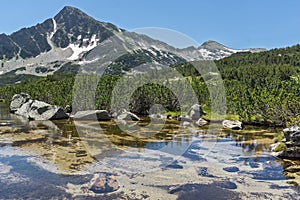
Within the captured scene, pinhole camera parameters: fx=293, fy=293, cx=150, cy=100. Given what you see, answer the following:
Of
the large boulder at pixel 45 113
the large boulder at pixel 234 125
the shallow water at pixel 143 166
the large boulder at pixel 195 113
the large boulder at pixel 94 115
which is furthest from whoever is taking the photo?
the large boulder at pixel 195 113

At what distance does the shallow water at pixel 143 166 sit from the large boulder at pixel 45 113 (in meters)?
18.1

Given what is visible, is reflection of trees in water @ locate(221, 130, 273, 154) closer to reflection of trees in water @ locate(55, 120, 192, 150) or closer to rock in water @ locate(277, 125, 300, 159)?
rock in water @ locate(277, 125, 300, 159)

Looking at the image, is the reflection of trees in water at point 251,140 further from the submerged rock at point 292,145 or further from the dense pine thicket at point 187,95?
the dense pine thicket at point 187,95

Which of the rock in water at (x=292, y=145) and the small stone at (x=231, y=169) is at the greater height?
the rock in water at (x=292, y=145)

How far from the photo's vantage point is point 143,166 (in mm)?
23625

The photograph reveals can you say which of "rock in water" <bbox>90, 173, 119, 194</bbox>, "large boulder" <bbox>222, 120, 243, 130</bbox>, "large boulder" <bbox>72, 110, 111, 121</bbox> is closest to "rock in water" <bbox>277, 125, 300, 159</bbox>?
"rock in water" <bbox>90, 173, 119, 194</bbox>

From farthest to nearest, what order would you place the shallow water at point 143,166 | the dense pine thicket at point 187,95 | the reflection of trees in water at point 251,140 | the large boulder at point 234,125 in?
the large boulder at point 234,125 < the dense pine thicket at point 187,95 < the reflection of trees in water at point 251,140 < the shallow water at point 143,166

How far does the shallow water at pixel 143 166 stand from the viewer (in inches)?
698

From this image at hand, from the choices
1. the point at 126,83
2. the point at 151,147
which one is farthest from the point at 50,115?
the point at 151,147

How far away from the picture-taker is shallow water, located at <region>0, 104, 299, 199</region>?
58.2 ft

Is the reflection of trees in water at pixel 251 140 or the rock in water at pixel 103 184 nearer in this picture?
the rock in water at pixel 103 184

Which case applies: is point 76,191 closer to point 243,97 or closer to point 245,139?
point 245,139

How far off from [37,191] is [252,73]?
108448 mm

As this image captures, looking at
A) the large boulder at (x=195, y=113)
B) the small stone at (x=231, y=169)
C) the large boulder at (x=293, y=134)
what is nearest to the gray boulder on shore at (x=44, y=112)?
the large boulder at (x=195, y=113)
